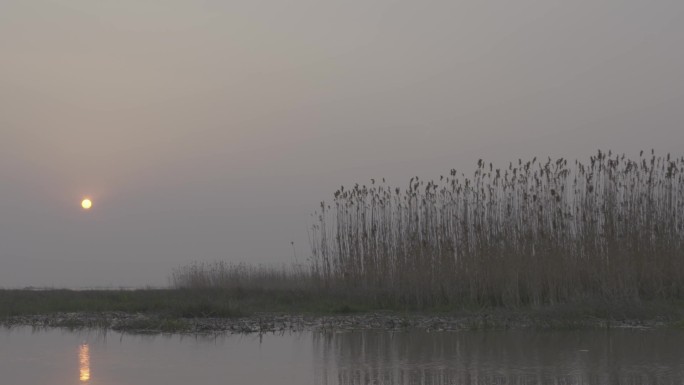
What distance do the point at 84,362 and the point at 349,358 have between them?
2583 mm

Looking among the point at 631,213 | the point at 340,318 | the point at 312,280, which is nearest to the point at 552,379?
the point at 340,318

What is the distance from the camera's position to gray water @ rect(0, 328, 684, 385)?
19.8 ft

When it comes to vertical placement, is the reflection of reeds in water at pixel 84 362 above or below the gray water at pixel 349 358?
above

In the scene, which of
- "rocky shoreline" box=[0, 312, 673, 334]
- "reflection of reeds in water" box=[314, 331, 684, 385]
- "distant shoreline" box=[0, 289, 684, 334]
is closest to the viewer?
"reflection of reeds in water" box=[314, 331, 684, 385]

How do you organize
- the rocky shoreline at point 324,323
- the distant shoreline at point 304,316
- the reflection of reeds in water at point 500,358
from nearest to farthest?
the reflection of reeds in water at point 500,358
the rocky shoreline at point 324,323
the distant shoreline at point 304,316

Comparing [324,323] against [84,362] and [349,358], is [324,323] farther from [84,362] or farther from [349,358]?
[84,362]

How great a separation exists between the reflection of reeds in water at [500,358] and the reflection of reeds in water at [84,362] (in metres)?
1.97

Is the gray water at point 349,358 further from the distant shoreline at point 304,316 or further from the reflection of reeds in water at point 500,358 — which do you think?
the distant shoreline at point 304,316

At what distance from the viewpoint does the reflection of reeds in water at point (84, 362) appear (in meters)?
6.05

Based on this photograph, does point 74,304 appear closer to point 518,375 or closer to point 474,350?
point 474,350

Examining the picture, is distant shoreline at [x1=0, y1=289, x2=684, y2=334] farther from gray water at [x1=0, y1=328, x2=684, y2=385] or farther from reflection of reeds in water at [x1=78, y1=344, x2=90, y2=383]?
reflection of reeds in water at [x1=78, y1=344, x2=90, y2=383]

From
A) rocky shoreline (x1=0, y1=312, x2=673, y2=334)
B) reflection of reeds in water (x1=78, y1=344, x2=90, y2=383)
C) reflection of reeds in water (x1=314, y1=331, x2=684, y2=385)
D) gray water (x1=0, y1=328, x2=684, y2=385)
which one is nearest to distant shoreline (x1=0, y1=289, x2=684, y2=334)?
rocky shoreline (x1=0, y1=312, x2=673, y2=334)

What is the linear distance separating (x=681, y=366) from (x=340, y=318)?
6.32 meters

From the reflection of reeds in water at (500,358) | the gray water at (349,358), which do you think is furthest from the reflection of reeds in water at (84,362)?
the reflection of reeds in water at (500,358)
